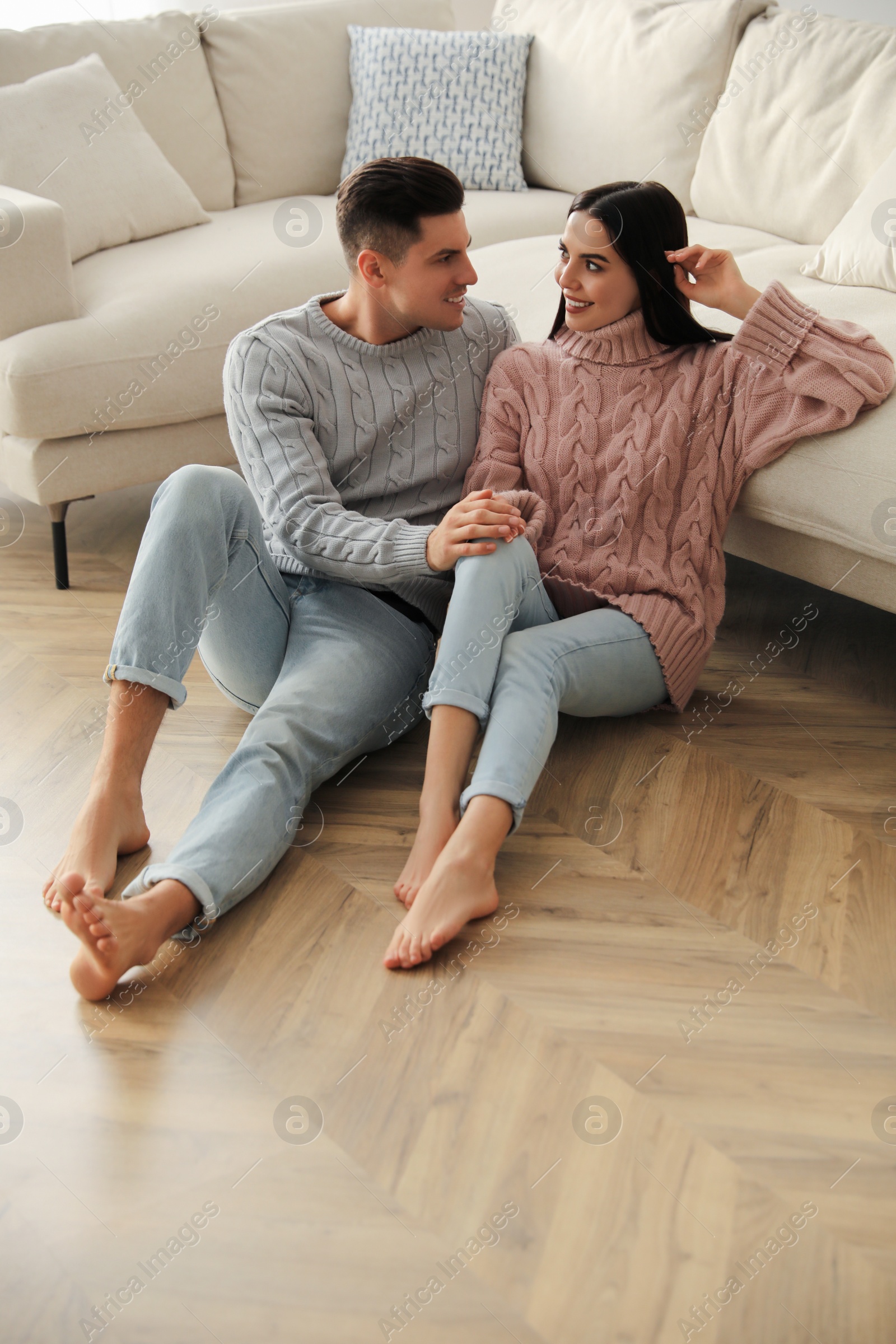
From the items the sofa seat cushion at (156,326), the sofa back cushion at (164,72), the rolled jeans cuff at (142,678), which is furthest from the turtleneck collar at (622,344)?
the sofa back cushion at (164,72)

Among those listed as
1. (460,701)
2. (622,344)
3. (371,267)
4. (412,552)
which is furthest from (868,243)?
(460,701)

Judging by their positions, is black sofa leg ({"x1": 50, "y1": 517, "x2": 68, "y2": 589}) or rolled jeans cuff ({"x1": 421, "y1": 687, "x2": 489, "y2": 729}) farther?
black sofa leg ({"x1": 50, "y1": 517, "x2": 68, "y2": 589})

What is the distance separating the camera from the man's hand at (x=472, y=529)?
1409 mm

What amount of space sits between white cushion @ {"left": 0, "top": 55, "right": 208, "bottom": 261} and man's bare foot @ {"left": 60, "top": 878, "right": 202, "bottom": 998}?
1525 mm

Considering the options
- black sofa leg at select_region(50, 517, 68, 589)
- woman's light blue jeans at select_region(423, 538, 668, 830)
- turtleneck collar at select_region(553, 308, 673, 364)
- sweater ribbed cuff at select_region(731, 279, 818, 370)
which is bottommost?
black sofa leg at select_region(50, 517, 68, 589)

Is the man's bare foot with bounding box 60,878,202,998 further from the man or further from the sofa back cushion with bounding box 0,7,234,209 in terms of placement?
the sofa back cushion with bounding box 0,7,234,209

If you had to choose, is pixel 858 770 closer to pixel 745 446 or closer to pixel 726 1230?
pixel 745 446

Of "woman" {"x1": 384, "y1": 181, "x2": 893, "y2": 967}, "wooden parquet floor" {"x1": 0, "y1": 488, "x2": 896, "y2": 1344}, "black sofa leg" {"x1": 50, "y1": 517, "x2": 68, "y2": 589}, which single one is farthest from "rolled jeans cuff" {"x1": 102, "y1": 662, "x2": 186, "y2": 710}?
"black sofa leg" {"x1": 50, "y1": 517, "x2": 68, "y2": 589}

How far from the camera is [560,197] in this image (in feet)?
9.21

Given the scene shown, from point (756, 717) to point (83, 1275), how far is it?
119cm

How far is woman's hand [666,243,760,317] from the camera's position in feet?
5.10

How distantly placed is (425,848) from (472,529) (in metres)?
0.40

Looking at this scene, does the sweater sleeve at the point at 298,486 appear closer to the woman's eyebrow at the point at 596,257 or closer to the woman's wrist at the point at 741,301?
the woman's eyebrow at the point at 596,257

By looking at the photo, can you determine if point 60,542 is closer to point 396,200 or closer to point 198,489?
point 198,489
